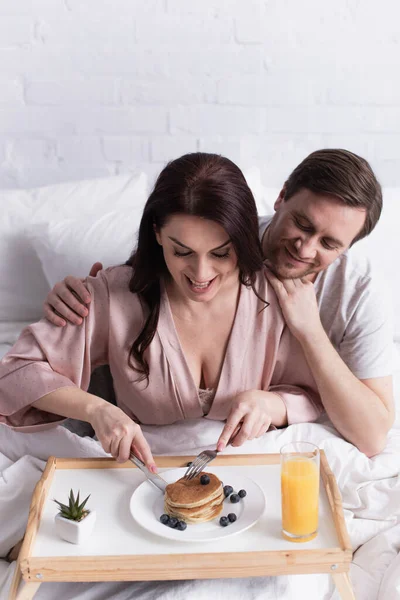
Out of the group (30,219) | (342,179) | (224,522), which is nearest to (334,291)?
(342,179)

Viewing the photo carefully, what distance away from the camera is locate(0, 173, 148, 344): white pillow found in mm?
2303

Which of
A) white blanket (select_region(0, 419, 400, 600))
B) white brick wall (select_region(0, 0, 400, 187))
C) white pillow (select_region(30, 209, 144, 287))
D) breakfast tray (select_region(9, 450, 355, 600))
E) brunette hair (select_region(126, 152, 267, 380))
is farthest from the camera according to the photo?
white brick wall (select_region(0, 0, 400, 187))

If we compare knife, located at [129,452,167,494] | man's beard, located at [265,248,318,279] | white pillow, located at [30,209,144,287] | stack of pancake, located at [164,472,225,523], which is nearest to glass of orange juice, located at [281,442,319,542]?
stack of pancake, located at [164,472,225,523]

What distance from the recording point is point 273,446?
1.69 meters

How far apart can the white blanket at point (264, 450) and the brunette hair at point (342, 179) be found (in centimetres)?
51

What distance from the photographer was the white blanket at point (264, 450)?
138 cm

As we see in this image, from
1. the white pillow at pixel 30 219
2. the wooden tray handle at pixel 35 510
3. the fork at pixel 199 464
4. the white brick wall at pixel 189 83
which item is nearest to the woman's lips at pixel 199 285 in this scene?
the fork at pixel 199 464

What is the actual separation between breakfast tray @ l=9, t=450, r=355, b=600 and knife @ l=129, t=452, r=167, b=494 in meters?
0.05

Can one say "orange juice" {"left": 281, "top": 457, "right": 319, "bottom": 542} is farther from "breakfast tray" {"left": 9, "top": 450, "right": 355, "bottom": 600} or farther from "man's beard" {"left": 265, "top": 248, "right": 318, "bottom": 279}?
"man's beard" {"left": 265, "top": 248, "right": 318, "bottom": 279}

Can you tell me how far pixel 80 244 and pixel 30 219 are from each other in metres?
0.20

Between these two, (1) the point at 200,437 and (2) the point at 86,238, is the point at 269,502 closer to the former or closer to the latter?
(1) the point at 200,437

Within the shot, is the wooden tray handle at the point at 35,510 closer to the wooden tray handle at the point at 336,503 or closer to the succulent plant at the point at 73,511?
the succulent plant at the point at 73,511

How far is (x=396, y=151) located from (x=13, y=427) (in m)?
1.60

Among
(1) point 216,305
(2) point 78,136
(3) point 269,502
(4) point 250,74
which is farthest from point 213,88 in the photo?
(3) point 269,502
